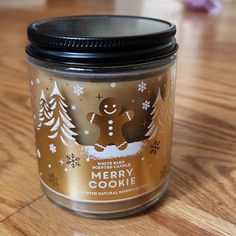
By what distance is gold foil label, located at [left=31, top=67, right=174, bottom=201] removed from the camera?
359 millimetres

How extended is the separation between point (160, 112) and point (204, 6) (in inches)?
54.7

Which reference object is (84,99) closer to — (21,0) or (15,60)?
(15,60)

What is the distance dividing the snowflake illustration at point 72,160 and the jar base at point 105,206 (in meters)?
0.04

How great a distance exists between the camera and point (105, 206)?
15.6 inches

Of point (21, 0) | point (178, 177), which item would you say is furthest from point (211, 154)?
point (21, 0)

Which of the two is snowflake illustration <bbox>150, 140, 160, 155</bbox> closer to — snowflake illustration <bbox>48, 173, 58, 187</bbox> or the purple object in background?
snowflake illustration <bbox>48, 173, 58, 187</bbox>

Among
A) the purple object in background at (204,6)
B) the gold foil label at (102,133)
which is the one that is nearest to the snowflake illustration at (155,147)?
the gold foil label at (102,133)

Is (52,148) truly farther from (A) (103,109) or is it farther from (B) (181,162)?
(B) (181,162)

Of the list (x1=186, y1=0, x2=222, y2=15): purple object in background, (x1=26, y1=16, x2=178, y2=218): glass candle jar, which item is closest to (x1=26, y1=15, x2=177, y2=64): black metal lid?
(x1=26, y1=16, x2=178, y2=218): glass candle jar

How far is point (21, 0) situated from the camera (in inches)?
71.7

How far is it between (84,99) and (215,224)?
166mm

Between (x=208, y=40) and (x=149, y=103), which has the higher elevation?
(x=149, y=103)

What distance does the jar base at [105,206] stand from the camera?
1.30 ft

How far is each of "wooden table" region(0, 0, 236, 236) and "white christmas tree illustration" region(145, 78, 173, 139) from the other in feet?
0.27
